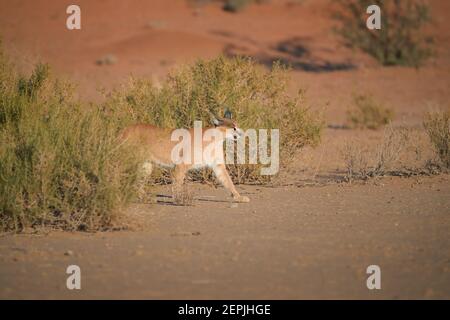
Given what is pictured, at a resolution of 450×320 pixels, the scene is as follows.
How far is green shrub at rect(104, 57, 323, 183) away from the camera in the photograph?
12.4 meters

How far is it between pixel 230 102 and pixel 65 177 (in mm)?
4189

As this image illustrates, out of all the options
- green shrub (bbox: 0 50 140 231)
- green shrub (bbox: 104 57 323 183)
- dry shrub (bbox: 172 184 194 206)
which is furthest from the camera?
green shrub (bbox: 104 57 323 183)

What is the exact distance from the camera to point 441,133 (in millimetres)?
12852

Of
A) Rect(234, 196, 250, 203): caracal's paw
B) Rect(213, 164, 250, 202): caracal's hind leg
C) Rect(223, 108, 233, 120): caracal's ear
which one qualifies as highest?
Rect(223, 108, 233, 120): caracal's ear

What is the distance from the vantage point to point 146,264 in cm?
722

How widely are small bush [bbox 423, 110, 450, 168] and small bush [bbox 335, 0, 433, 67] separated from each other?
63.6 ft

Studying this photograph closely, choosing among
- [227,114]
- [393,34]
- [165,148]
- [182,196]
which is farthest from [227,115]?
[393,34]

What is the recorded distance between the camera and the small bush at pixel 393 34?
32.6 metres

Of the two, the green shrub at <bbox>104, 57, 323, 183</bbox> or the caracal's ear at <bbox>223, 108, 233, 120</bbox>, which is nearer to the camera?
the caracal's ear at <bbox>223, 108, 233, 120</bbox>

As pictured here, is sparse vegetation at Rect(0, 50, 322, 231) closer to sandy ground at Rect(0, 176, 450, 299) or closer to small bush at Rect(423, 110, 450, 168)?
sandy ground at Rect(0, 176, 450, 299)

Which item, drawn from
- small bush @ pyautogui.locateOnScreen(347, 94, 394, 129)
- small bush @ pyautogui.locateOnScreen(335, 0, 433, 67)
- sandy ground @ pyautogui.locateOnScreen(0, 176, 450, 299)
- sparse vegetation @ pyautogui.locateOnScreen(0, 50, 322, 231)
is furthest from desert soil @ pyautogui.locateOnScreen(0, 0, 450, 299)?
small bush @ pyautogui.locateOnScreen(335, 0, 433, 67)

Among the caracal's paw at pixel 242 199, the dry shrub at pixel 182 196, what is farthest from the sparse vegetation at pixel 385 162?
the dry shrub at pixel 182 196

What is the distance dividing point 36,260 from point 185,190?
10.9 feet
